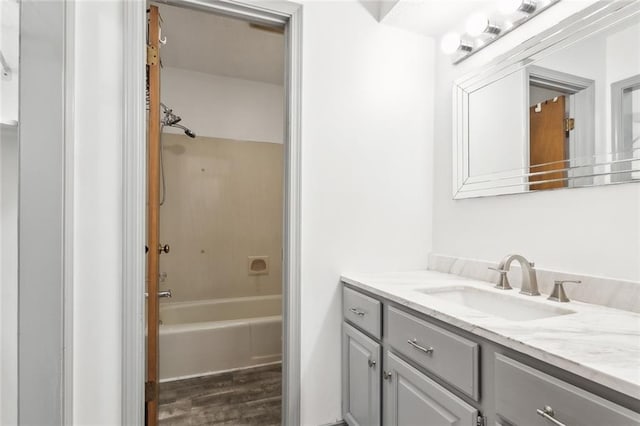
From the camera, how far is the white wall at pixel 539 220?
1.16 metres

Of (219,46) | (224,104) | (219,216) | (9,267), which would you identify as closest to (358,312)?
(9,267)

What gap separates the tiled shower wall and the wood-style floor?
86cm

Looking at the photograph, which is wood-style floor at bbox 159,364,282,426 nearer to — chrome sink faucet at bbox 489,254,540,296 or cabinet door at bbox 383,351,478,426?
cabinet door at bbox 383,351,478,426

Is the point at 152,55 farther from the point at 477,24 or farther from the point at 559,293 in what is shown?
the point at 559,293

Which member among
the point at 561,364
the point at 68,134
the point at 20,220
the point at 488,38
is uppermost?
the point at 488,38

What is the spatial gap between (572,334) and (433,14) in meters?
1.68

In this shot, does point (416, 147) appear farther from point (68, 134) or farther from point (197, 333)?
point (197, 333)

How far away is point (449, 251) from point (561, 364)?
→ 1.21 m

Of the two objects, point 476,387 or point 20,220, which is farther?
point 20,220

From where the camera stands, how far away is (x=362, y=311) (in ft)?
5.15

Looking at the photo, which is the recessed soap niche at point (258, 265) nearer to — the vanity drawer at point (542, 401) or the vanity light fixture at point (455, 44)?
the vanity light fixture at point (455, 44)

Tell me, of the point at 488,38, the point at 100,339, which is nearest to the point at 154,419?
the point at 100,339

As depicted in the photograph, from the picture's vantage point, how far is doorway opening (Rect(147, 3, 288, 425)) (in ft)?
7.79

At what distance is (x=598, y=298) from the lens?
1.19m
